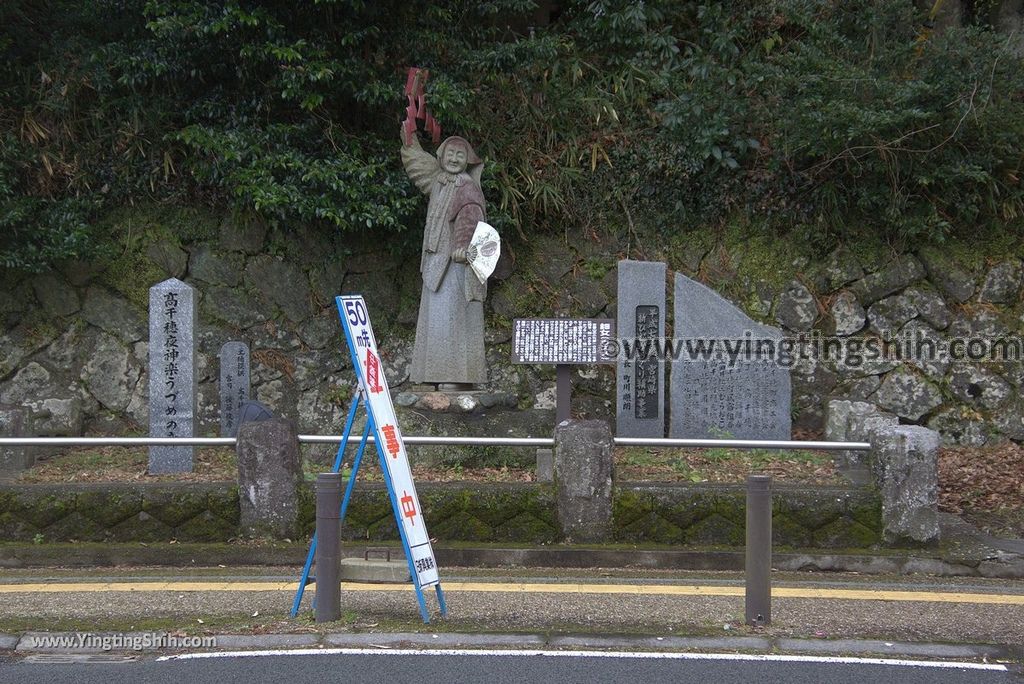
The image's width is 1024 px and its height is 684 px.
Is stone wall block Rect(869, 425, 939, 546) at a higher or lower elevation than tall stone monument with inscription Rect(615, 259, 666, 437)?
lower

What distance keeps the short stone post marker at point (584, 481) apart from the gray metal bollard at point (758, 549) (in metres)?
1.61

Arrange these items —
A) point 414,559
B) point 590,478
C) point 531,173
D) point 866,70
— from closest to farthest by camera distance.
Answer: point 414,559, point 590,478, point 866,70, point 531,173

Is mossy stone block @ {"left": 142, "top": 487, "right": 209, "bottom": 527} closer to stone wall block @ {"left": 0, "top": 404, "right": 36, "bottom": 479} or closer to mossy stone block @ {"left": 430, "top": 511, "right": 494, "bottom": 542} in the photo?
mossy stone block @ {"left": 430, "top": 511, "right": 494, "bottom": 542}

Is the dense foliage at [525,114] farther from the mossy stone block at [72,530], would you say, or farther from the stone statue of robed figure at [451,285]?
the mossy stone block at [72,530]

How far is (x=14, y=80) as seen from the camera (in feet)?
38.3

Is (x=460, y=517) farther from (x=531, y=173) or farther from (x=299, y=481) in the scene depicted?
(x=531, y=173)

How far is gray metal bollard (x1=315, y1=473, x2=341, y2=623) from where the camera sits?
526cm

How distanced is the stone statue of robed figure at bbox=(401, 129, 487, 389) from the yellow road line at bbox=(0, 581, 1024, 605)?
3.79 metres

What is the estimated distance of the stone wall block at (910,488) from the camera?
265 inches

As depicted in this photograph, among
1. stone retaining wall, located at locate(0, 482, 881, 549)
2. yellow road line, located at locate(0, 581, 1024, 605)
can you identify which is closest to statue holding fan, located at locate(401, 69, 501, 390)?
stone retaining wall, located at locate(0, 482, 881, 549)

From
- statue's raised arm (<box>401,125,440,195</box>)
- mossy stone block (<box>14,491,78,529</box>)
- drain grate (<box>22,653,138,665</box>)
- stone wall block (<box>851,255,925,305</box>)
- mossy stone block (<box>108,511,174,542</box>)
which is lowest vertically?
drain grate (<box>22,653,138,665</box>)

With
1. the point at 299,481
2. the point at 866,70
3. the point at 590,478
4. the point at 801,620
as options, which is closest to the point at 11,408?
the point at 299,481

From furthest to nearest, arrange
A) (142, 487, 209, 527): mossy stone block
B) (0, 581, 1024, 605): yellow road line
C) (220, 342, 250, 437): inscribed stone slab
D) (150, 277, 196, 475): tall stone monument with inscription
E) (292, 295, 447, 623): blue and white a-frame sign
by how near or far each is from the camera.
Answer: (220, 342, 250, 437): inscribed stone slab
(150, 277, 196, 475): tall stone monument with inscription
(142, 487, 209, 527): mossy stone block
(0, 581, 1024, 605): yellow road line
(292, 295, 447, 623): blue and white a-frame sign

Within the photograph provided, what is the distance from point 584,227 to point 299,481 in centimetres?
584
